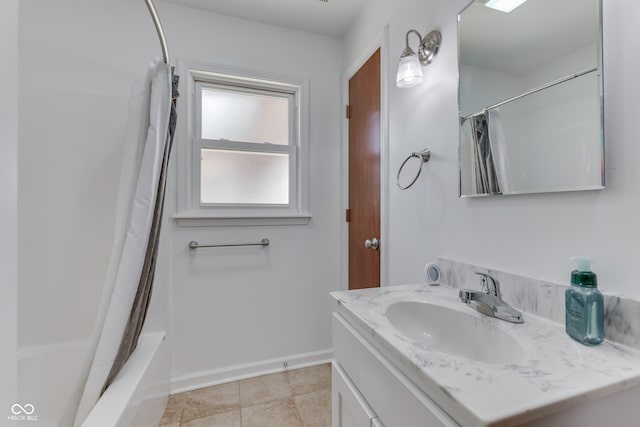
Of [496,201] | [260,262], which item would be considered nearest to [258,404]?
[260,262]

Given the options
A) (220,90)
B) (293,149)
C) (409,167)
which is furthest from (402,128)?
(220,90)

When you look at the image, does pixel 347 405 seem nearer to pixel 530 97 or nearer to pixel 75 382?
pixel 530 97

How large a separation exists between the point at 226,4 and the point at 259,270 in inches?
68.0

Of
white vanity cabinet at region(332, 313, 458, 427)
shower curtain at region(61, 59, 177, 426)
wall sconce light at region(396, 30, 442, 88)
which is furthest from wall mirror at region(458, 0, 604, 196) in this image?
shower curtain at region(61, 59, 177, 426)

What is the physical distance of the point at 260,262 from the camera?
1.83 metres

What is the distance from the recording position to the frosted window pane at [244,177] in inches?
70.2

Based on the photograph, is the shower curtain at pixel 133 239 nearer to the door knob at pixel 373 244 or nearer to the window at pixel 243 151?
the window at pixel 243 151

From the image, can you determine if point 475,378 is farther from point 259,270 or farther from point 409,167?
point 259,270

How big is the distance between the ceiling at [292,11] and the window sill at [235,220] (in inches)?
52.4

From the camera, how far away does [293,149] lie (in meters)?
1.93

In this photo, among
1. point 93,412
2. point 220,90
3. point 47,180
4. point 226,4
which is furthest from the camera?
point 220,90

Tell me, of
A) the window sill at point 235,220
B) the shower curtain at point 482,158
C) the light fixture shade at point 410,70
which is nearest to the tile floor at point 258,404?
the window sill at point 235,220

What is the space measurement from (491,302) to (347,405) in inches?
20.7

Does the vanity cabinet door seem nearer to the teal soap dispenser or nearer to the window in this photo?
the teal soap dispenser
